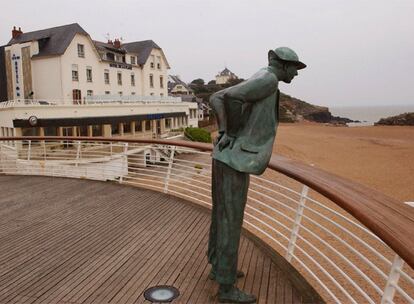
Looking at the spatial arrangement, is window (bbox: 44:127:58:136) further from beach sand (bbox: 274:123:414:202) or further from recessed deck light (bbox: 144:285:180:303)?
recessed deck light (bbox: 144:285:180:303)

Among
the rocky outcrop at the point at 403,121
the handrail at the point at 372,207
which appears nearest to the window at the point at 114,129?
the handrail at the point at 372,207

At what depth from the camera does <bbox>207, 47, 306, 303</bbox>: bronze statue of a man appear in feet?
9.80

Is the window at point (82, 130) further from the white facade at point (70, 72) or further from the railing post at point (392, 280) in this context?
the railing post at point (392, 280)

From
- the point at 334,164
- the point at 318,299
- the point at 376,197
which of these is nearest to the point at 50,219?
the point at 318,299

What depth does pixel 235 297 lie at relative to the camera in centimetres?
312

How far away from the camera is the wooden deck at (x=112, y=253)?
340cm

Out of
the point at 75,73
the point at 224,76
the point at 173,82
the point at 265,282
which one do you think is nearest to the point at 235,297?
the point at 265,282

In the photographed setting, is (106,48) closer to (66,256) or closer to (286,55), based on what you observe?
(66,256)

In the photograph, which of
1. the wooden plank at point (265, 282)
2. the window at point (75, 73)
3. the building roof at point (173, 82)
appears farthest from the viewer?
the building roof at point (173, 82)

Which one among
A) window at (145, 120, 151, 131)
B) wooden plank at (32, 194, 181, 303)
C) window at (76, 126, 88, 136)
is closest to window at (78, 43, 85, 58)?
window at (76, 126, 88, 136)

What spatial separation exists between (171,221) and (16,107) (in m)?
17.2

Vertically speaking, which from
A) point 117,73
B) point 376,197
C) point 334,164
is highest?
point 117,73

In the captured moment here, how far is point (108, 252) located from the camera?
4.34 metres

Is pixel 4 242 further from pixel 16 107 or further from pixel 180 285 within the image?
pixel 16 107
